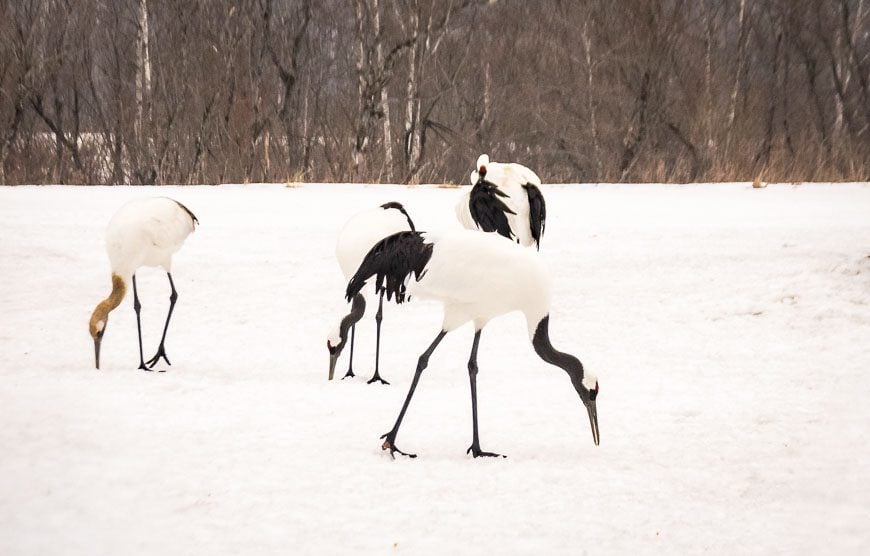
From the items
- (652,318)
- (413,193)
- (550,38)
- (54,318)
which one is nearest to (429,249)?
(652,318)

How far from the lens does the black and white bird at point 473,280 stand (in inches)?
163

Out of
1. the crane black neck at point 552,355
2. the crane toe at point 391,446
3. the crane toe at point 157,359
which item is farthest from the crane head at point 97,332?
the crane black neck at point 552,355

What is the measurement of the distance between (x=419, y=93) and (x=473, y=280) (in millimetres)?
12456

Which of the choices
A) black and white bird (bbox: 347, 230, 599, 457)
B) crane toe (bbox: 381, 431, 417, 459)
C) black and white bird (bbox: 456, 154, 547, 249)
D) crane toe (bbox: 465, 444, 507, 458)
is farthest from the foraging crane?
crane toe (bbox: 465, 444, 507, 458)

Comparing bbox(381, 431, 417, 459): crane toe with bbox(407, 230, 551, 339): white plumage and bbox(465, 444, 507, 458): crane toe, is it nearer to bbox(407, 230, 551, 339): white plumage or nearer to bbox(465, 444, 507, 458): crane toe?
bbox(465, 444, 507, 458): crane toe

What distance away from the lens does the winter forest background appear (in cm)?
1426

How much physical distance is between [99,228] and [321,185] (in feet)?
10.7

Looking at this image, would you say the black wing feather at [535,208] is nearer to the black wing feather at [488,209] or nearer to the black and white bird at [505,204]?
the black and white bird at [505,204]

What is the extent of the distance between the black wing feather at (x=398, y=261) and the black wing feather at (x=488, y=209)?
Answer: 5.51 ft

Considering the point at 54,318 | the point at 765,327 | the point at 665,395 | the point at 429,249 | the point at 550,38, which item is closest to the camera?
the point at 429,249

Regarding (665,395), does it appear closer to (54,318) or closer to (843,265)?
(843,265)

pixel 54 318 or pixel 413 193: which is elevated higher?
pixel 413 193

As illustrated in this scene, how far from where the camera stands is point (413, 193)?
35.7ft

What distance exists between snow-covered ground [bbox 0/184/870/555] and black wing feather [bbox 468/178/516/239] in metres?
0.81
